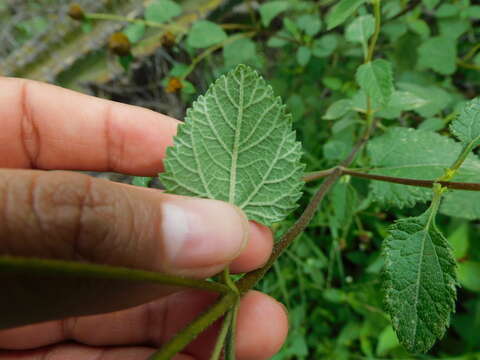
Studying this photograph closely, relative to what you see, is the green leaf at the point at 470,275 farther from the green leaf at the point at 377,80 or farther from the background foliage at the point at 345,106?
the green leaf at the point at 377,80

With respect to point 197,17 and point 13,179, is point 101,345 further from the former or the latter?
point 197,17

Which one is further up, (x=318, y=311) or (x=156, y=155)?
(x=156, y=155)

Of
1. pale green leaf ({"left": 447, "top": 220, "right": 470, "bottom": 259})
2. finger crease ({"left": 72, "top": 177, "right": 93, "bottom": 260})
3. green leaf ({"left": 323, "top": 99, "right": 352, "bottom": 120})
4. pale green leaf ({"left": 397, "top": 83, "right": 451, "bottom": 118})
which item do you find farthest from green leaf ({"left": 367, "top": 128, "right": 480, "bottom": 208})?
finger crease ({"left": 72, "top": 177, "right": 93, "bottom": 260})

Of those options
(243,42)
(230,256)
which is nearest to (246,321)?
(230,256)

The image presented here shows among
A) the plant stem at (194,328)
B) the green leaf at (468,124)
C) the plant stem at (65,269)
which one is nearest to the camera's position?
the plant stem at (65,269)

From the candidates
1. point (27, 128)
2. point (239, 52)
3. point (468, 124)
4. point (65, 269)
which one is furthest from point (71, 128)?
point (468, 124)

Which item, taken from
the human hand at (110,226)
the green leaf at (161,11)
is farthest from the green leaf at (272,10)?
the human hand at (110,226)

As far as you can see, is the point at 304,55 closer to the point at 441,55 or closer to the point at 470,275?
the point at 441,55
